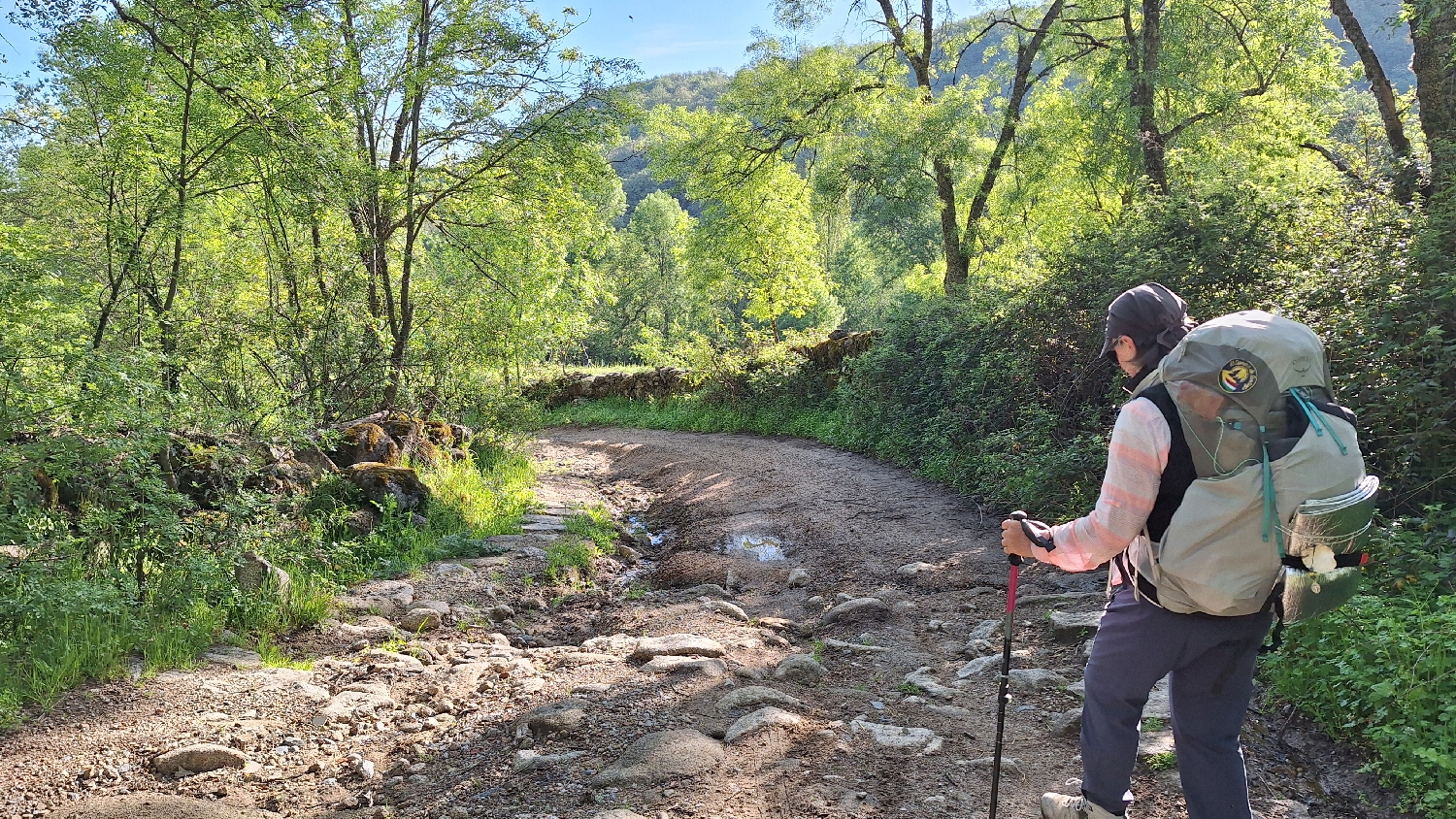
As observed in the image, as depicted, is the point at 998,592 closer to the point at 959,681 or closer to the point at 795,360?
the point at 959,681

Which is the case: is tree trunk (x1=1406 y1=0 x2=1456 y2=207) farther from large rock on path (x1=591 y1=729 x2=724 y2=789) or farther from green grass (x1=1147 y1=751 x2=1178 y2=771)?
large rock on path (x1=591 y1=729 x2=724 y2=789)

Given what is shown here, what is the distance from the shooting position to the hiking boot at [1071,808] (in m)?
2.69

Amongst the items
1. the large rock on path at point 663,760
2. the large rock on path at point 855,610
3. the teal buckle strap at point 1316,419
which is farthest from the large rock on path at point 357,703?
the teal buckle strap at point 1316,419

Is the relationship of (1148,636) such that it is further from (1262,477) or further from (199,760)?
(199,760)

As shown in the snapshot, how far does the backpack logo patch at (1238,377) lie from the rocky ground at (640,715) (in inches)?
83.4

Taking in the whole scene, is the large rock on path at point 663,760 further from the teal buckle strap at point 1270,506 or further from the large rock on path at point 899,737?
the teal buckle strap at point 1270,506

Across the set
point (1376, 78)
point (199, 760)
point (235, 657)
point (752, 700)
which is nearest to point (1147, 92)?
point (1376, 78)

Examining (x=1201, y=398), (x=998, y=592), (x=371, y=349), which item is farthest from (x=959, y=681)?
(x=371, y=349)

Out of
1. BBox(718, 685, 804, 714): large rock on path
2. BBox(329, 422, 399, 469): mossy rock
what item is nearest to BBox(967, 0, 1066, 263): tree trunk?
BBox(329, 422, 399, 469): mossy rock

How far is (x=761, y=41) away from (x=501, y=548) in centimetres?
1516

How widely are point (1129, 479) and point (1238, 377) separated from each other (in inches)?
16.5

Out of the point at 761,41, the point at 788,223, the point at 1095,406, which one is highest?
the point at 761,41

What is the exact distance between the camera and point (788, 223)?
25.9 meters

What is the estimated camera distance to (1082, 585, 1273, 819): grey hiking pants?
2.37 meters
